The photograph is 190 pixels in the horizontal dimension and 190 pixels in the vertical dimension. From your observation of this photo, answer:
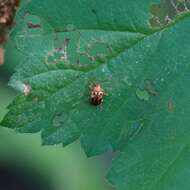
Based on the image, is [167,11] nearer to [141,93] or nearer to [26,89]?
[141,93]

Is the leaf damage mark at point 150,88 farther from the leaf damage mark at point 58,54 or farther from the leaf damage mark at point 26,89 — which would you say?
the leaf damage mark at point 26,89

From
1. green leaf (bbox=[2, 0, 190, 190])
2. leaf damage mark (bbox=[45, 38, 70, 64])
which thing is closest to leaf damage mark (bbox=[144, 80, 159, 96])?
green leaf (bbox=[2, 0, 190, 190])

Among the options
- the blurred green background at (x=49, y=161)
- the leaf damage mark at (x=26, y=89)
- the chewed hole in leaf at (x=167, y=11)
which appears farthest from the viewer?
the blurred green background at (x=49, y=161)

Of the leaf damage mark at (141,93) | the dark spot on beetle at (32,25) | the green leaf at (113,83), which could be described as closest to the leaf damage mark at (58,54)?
the green leaf at (113,83)

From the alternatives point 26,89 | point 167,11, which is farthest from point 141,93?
point 26,89

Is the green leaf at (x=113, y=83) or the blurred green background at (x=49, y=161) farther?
the blurred green background at (x=49, y=161)

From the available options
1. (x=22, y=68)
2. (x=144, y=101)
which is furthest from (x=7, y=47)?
(x=144, y=101)
